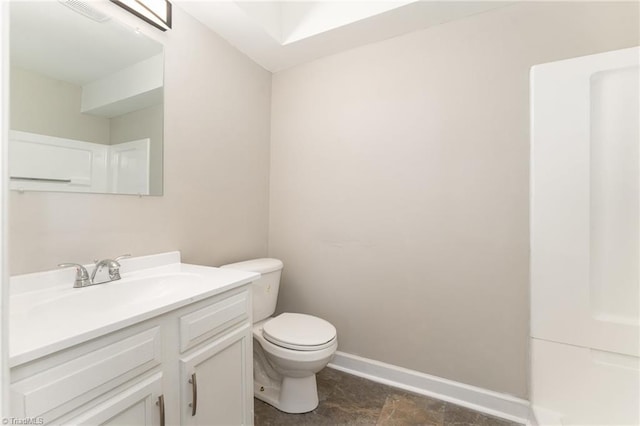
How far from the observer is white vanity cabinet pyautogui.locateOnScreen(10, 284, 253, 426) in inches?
25.5

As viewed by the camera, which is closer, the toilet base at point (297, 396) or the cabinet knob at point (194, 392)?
the cabinet knob at point (194, 392)

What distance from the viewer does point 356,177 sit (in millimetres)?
1913

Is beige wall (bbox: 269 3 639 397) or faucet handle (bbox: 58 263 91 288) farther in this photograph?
beige wall (bbox: 269 3 639 397)

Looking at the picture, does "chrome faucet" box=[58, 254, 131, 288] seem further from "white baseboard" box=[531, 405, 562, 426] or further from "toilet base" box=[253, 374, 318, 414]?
"white baseboard" box=[531, 405, 562, 426]

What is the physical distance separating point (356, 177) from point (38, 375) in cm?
166

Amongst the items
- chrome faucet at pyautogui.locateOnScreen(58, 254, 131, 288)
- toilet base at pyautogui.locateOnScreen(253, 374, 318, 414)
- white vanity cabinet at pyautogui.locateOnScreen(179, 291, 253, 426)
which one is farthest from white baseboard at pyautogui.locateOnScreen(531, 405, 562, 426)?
chrome faucet at pyautogui.locateOnScreen(58, 254, 131, 288)

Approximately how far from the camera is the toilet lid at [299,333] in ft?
4.78

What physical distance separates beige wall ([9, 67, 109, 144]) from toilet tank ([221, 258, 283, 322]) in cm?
96

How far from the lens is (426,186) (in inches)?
67.6

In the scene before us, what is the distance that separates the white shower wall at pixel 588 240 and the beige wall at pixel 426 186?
2.73 feet

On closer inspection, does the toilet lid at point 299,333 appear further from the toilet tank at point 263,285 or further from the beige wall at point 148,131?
the beige wall at point 148,131

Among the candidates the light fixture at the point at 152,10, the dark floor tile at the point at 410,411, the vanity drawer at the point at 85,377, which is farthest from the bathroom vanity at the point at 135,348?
the light fixture at the point at 152,10

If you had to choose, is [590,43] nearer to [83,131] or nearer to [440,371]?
Answer: [440,371]

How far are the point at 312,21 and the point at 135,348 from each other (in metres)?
1.95
